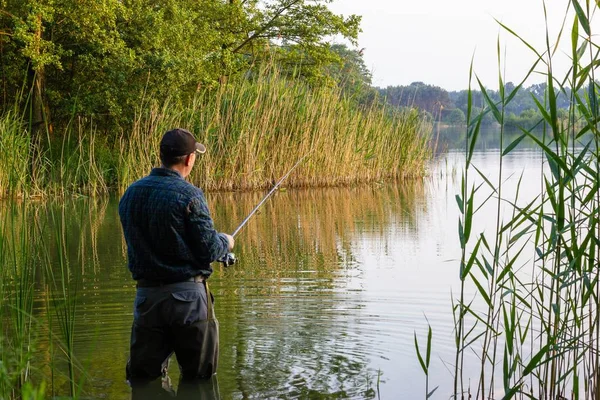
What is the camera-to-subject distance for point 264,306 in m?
7.79

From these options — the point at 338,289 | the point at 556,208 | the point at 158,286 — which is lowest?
the point at 338,289

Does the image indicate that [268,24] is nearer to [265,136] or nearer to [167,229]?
[265,136]

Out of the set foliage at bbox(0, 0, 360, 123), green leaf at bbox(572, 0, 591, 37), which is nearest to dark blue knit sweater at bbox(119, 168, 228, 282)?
green leaf at bbox(572, 0, 591, 37)

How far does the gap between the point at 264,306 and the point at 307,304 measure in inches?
15.0

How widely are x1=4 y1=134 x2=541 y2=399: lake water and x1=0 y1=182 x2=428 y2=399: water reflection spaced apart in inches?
0.6

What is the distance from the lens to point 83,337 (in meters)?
6.66

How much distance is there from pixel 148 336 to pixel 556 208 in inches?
88.7

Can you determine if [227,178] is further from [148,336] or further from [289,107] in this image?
[148,336]

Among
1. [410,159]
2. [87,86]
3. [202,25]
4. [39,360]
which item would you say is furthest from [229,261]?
[202,25]

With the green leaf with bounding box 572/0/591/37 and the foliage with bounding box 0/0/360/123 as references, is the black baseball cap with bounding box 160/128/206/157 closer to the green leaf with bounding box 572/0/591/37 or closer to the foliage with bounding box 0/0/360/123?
the green leaf with bounding box 572/0/591/37

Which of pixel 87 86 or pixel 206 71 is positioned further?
pixel 206 71

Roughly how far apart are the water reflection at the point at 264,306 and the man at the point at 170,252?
1.08 feet

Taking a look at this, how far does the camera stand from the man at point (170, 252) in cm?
475

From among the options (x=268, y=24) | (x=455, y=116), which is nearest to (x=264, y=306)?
(x=268, y=24)
